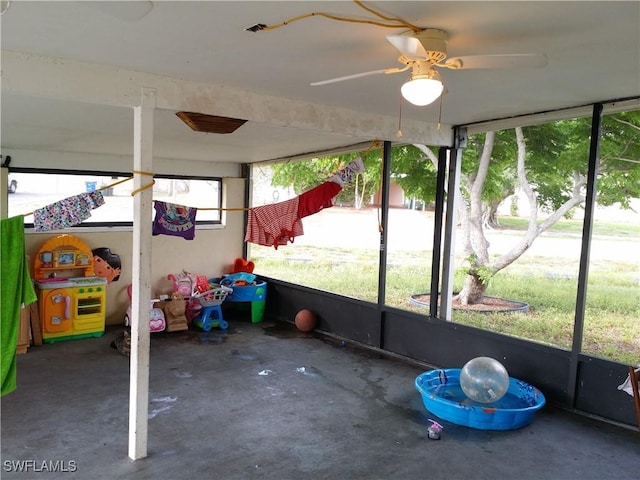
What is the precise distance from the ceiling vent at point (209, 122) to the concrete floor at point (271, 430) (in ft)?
→ 7.45

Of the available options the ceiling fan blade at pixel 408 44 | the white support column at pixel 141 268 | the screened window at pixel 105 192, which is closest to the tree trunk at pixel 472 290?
the screened window at pixel 105 192

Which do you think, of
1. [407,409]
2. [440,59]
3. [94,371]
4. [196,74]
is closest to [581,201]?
[407,409]

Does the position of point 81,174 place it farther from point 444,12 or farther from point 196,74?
point 444,12

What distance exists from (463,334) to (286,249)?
180 inches

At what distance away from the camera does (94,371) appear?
5047 millimetres

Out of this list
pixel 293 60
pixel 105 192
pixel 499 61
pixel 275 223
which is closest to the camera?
pixel 499 61

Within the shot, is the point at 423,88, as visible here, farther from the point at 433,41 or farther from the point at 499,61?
the point at 499,61

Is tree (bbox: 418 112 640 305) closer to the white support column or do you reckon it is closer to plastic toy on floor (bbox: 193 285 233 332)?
plastic toy on floor (bbox: 193 285 233 332)

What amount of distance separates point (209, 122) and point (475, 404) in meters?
3.06

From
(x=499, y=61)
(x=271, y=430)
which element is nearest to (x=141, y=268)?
(x=271, y=430)

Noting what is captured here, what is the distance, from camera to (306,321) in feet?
22.2

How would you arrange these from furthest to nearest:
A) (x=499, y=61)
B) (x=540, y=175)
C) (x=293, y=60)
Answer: (x=540, y=175) < (x=293, y=60) < (x=499, y=61)

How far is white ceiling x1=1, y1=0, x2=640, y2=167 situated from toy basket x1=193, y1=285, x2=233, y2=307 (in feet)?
8.88

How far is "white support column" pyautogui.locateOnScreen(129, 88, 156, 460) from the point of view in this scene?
3.25m
